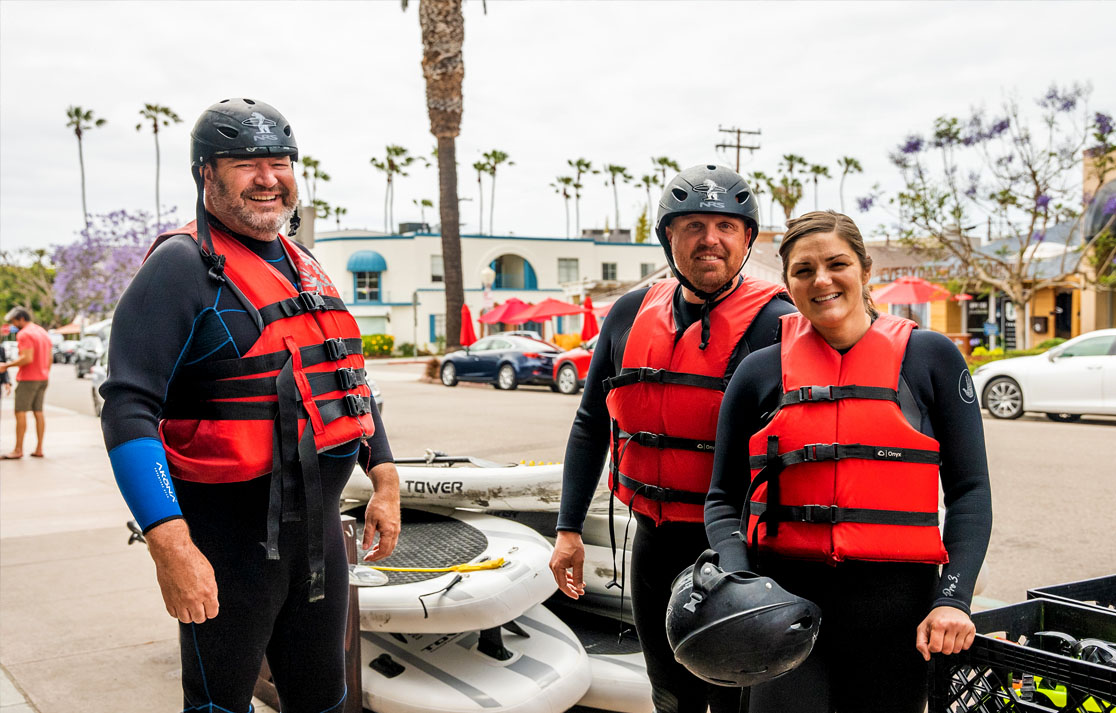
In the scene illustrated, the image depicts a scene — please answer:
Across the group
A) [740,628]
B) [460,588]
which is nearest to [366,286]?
[460,588]

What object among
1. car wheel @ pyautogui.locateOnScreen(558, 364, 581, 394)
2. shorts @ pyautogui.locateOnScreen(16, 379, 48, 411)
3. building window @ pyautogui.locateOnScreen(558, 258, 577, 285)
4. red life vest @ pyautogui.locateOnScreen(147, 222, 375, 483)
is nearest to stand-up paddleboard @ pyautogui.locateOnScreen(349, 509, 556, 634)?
red life vest @ pyautogui.locateOnScreen(147, 222, 375, 483)

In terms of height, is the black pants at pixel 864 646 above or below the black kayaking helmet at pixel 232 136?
below

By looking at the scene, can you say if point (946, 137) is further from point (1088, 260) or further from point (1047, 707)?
point (1047, 707)

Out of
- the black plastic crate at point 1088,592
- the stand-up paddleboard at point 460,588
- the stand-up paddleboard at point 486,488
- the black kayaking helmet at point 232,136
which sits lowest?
the stand-up paddleboard at point 460,588

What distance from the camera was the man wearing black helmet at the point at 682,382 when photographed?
262 centimetres

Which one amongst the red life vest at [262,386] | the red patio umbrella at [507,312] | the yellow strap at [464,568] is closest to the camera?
the red life vest at [262,386]

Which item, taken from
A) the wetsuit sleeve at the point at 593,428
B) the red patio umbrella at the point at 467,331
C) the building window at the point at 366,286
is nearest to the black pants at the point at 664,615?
the wetsuit sleeve at the point at 593,428

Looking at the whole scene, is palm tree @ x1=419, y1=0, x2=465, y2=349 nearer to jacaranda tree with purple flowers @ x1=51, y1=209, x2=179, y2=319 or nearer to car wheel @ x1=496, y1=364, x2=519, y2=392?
car wheel @ x1=496, y1=364, x2=519, y2=392

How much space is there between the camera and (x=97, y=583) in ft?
18.8

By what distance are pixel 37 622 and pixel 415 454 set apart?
641cm

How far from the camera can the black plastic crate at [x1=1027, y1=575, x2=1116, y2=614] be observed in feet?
7.92

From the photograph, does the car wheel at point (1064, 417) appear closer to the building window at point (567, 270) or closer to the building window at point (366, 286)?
the building window at point (366, 286)

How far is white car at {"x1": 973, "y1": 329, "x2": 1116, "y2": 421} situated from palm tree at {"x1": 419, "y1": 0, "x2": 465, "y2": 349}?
14678mm

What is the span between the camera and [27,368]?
11.6m
